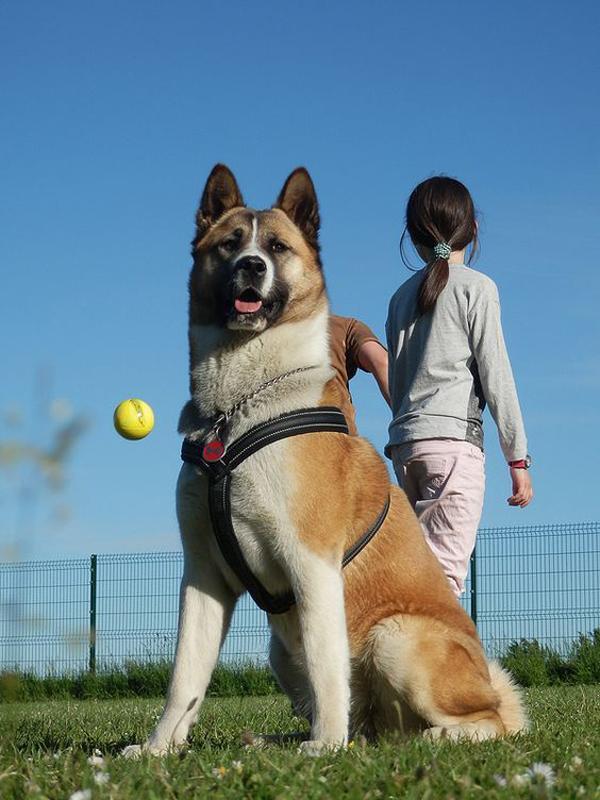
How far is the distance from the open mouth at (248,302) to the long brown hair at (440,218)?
1265mm

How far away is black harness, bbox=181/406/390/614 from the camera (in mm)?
Result: 3877

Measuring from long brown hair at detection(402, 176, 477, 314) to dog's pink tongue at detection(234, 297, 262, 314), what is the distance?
1.27 metres

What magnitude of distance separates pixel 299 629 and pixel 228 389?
980 mm

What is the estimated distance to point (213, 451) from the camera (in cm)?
396

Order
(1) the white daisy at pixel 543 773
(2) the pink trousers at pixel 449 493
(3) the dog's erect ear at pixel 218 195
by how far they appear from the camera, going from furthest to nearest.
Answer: (2) the pink trousers at pixel 449 493 < (3) the dog's erect ear at pixel 218 195 < (1) the white daisy at pixel 543 773

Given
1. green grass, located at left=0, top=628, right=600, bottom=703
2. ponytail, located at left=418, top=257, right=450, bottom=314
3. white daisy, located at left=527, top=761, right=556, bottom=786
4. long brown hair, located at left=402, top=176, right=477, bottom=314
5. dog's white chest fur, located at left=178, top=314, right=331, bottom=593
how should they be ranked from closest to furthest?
white daisy, located at left=527, top=761, right=556, bottom=786 < dog's white chest fur, located at left=178, top=314, right=331, bottom=593 < ponytail, located at left=418, top=257, right=450, bottom=314 < long brown hair, located at left=402, top=176, right=477, bottom=314 < green grass, located at left=0, top=628, right=600, bottom=703

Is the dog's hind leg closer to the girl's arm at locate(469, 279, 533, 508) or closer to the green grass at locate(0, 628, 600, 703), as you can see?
the girl's arm at locate(469, 279, 533, 508)

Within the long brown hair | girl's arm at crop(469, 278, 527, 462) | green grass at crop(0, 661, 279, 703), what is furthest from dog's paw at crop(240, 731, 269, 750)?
green grass at crop(0, 661, 279, 703)

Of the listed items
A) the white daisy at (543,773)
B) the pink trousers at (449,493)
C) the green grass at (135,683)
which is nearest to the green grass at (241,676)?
the green grass at (135,683)

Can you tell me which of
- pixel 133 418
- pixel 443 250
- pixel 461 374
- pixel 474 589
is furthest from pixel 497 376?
pixel 474 589

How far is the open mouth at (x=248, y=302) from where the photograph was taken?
4.14 meters

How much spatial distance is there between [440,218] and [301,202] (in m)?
1.01

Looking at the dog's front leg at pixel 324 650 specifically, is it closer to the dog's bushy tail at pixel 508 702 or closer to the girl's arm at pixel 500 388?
the dog's bushy tail at pixel 508 702

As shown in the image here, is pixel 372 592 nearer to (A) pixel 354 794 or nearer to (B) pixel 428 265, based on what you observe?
(A) pixel 354 794
